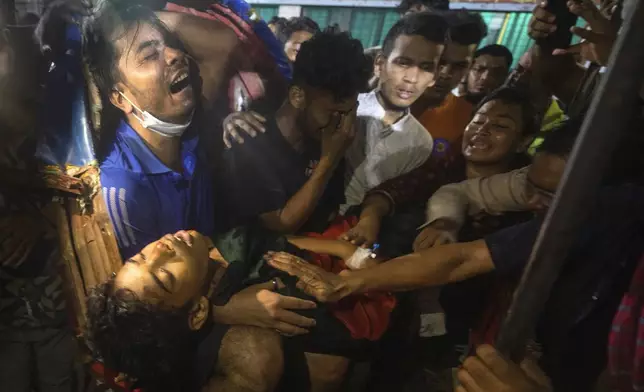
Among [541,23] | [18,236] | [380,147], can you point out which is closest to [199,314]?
[18,236]

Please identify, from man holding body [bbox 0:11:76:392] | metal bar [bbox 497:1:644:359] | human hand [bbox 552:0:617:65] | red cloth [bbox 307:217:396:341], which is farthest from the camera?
red cloth [bbox 307:217:396:341]

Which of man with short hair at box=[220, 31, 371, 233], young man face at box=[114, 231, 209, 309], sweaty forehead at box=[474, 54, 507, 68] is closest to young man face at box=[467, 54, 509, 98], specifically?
sweaty forehead at box=[474, 54, 507, 68]

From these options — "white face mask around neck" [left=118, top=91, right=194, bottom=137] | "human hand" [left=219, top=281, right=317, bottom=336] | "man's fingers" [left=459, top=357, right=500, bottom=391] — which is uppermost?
"white face mask around neck" [left=118, top=91, right=194, bottom=137]

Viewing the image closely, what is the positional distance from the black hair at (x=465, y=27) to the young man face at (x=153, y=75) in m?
0.48

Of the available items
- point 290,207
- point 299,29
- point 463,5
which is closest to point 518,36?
point 463,5

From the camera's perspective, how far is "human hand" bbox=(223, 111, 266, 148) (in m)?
0.97

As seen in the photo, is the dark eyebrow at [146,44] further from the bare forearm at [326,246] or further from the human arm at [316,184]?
the bare forearm at [326,246]

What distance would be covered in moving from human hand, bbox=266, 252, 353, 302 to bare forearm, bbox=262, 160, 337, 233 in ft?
0.20

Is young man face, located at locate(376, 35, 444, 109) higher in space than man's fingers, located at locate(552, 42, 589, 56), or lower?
lower

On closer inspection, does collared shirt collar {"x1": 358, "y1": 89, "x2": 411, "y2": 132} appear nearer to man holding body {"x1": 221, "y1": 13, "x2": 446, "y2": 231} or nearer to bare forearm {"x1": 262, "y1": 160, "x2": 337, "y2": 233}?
man holding body {"x1": 221, "y1": 13, "x2": 446, "y2": 231}

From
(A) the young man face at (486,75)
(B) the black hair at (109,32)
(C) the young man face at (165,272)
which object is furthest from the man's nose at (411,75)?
(C) the young man face at (165,272)

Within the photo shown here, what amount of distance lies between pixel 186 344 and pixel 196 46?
22.9 inches

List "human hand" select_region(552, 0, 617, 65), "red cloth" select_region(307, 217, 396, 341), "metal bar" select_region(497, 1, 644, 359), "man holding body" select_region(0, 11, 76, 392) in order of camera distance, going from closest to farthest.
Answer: "metal bar" select_region(497, 1, 644, 359), "human hand" select_region(552, 0, 617, 65), "man holding body" select_region(0, 11, 76, 392), "red cloth" select_region(307, 217, 396, 341)

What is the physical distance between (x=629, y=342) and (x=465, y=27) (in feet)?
2.00
